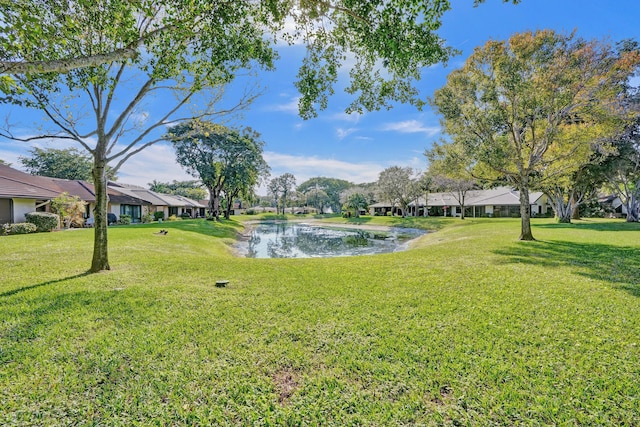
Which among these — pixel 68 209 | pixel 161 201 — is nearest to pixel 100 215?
pixel 68 209

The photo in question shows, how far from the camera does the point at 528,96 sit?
39.0 feet

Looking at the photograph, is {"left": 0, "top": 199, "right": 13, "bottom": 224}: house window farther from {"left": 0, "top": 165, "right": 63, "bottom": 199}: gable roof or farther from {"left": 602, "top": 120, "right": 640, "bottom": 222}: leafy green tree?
{"left": 602, "top": 120, "right": 640, "bottom": 222}: leafy green tree

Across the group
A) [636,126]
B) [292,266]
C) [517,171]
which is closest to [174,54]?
[292,266]

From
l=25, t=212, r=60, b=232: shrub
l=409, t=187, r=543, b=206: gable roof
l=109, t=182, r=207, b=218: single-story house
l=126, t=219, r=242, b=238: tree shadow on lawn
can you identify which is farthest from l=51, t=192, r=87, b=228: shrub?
l=409, t=187, r=543, b=206: gable roof

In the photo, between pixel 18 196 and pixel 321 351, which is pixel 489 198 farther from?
pixel 18 196

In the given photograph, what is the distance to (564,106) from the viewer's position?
1159 centimetres

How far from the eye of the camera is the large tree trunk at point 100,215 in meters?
7.02

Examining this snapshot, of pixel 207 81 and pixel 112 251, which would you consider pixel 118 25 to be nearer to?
pixel 207 81

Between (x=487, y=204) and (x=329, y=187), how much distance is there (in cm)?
5189

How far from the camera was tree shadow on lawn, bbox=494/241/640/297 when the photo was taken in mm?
6473

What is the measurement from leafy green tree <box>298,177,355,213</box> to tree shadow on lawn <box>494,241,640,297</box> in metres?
69.4

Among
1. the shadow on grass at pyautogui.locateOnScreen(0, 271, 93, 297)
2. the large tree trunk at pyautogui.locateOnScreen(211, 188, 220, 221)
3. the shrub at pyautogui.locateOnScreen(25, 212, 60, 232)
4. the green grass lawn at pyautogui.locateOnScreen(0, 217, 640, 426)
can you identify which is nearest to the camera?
the green grass lawn at pyautogui.locateOnScreen(0, 217, 640, 426)

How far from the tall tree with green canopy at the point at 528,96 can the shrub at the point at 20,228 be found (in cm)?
2218

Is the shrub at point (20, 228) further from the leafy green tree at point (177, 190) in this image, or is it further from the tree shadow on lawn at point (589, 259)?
the leafy green tree at point (177, 190)
